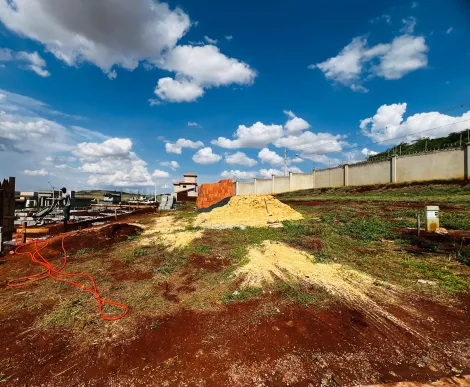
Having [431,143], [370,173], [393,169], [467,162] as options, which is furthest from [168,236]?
[431,143]

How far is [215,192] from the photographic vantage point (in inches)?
829

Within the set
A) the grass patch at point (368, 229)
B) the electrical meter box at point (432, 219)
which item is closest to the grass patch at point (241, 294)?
the grass patch at point (368, 229)

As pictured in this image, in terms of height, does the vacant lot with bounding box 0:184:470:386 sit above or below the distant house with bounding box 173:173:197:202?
below

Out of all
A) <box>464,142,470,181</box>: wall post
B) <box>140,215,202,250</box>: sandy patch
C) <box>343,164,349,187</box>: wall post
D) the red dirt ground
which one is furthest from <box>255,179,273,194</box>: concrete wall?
the red dirt ground

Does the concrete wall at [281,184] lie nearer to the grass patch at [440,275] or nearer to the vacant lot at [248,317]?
the vacant lot at [248,317]

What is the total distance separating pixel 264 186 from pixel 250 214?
2692 cm

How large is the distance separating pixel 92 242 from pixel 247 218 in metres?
6.95

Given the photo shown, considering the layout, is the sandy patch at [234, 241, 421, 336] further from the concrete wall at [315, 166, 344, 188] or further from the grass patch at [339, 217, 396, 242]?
the concrete wall at [315, 166, 344, 188]

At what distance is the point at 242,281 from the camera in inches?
201

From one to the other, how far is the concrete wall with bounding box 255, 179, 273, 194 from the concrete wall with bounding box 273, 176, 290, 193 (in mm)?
864

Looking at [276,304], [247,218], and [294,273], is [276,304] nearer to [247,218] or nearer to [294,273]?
[294,273]

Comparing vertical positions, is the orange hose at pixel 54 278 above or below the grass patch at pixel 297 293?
below

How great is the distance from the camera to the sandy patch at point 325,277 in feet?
12.8

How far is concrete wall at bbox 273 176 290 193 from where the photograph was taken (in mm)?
38000
